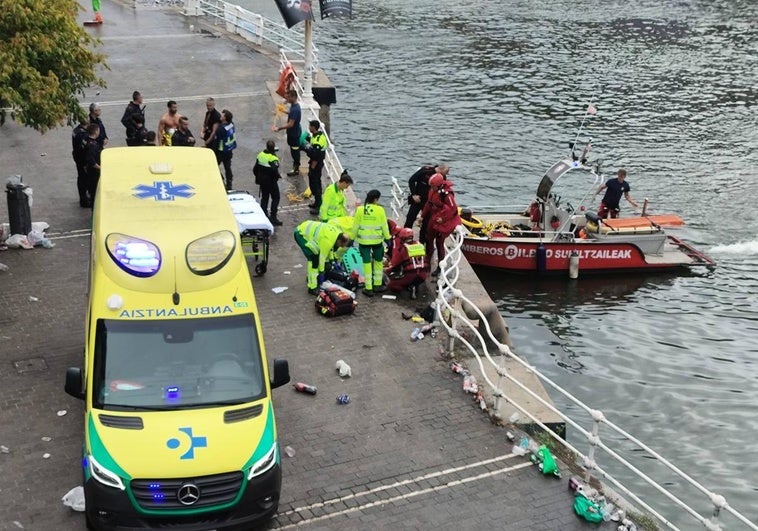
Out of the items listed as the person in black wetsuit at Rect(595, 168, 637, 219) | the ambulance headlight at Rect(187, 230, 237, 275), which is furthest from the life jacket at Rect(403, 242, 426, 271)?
the person in black wetsuit at Rect(595, 168, 637, 219)

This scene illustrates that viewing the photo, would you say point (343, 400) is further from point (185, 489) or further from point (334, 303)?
point (185, 489)

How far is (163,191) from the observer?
37.4 ft

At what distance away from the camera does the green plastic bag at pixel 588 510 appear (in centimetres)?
1034

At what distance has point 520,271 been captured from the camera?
73.2 feet

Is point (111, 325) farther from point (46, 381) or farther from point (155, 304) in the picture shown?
point (46, 381)

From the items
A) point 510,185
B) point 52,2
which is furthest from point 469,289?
point 510,185

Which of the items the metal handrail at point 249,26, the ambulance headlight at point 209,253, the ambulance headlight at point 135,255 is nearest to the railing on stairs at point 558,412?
the ambulance headlight at point 209,253

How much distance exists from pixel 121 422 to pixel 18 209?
8719 mm

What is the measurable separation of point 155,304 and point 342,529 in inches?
124

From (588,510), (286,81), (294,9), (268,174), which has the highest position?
(294,9)

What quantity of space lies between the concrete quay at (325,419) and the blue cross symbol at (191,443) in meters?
1.43

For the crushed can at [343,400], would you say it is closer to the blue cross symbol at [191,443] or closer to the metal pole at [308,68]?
the blue cross symbol at [191,443]

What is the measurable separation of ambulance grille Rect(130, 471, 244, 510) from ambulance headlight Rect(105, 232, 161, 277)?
7.47 feet

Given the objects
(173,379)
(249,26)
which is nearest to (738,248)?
(173,379)
